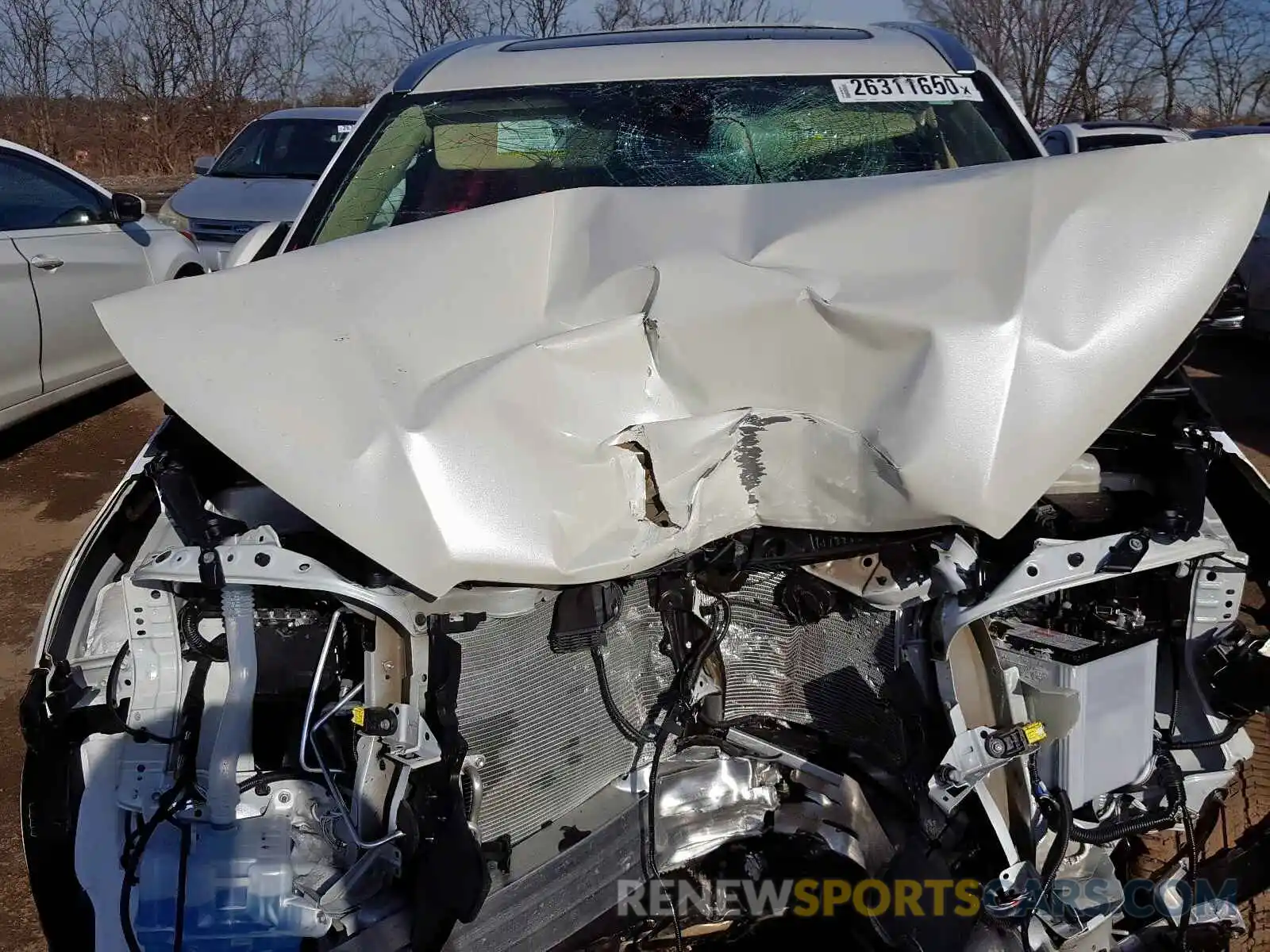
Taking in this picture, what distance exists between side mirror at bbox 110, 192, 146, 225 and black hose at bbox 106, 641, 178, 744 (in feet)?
16.8

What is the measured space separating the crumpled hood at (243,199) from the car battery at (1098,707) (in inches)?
286

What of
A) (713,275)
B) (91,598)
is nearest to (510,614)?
(713,275)

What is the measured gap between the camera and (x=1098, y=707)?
2.06m

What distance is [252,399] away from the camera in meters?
1.79

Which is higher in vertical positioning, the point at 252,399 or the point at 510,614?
the point at 252,399

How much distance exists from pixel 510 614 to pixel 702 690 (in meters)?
0.51

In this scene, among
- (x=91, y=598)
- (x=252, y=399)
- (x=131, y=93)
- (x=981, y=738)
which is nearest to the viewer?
(x=252, y=399)

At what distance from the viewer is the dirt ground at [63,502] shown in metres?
2.44

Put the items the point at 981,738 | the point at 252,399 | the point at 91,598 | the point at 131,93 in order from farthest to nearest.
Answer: the point at 131,93 < the point at 91,598 < the point at 981,738 < the point at 252,399

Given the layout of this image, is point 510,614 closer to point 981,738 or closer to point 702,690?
point 702,690

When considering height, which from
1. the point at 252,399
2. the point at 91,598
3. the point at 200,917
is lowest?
the point at 200,917

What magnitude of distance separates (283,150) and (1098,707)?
8.85 m

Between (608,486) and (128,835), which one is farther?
(128,835)

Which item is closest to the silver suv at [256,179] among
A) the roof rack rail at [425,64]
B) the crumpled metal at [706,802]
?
the roof rack rail at [425,64]
